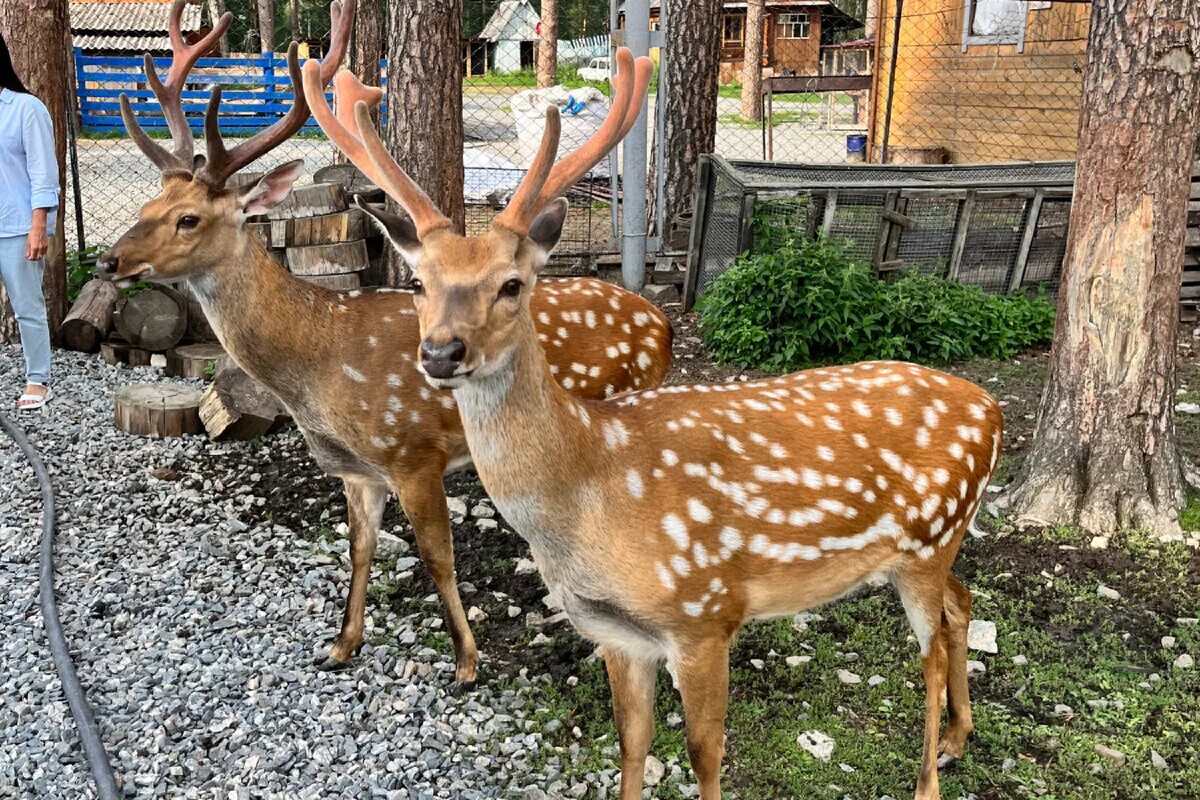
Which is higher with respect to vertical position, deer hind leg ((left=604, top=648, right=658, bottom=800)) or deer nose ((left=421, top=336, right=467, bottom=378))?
deer nose ((left=421, top=336, right=467, bottom=378))

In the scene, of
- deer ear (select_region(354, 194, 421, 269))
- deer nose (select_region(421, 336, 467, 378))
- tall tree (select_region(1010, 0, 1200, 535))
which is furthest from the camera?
tall tree (select_region(1010, 0, 1200, 535))

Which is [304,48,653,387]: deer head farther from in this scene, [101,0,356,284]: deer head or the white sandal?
the white sandal

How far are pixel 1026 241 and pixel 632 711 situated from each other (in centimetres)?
580

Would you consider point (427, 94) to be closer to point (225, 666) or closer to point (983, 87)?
point (225, 666)

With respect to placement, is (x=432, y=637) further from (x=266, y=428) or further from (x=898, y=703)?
(x=266, y=428)

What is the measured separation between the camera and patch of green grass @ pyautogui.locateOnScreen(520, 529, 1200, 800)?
3203 mm

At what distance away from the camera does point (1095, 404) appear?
15.1ft

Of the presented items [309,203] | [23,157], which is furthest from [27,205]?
[309,203]

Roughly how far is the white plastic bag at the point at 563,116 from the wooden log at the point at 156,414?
29.4 feet

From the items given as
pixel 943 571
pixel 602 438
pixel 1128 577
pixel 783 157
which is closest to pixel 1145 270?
pixel 1128 577

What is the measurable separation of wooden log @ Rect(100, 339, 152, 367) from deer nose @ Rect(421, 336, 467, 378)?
542 centimetres

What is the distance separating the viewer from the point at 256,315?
3781 millimetres

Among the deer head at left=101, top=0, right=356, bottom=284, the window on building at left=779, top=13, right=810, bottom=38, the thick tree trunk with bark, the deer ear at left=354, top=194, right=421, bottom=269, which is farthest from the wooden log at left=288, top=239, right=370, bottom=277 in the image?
the window on building at left=779, top=13, right=810, bottom=38

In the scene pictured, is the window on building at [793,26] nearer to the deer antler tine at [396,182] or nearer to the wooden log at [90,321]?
the wooden log at [90,321]
